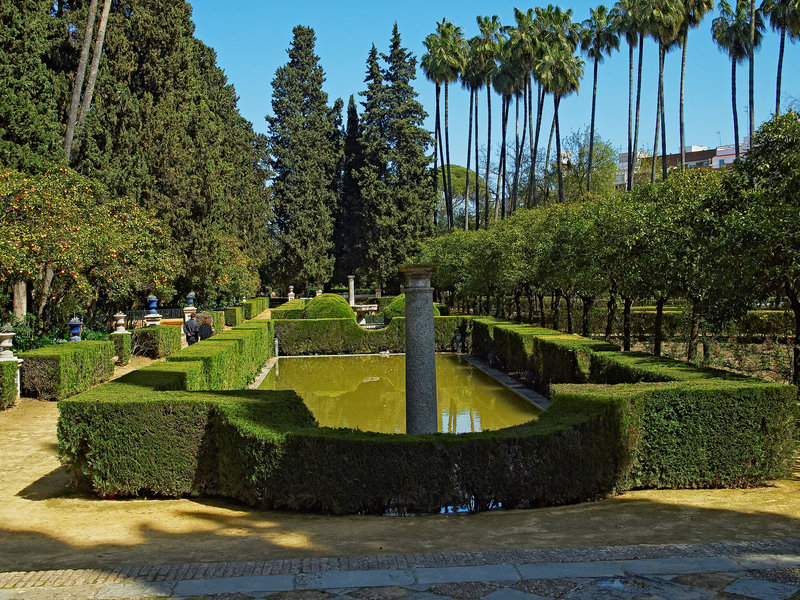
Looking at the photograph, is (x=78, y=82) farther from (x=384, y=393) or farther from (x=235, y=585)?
(x=235, y=585)

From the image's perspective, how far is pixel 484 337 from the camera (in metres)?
22.6

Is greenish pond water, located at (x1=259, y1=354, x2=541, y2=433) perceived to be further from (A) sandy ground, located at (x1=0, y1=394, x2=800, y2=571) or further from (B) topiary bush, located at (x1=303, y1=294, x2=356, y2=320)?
(A) sandy ground, located at (x1=0, y1=394, x2=800, y2=571)

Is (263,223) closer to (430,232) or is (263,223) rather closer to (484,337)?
(430,232)

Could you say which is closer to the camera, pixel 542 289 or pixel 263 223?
pixel 542 289

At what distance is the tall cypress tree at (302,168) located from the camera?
48.7 m

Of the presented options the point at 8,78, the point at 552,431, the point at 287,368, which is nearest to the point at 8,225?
the point at 8,78

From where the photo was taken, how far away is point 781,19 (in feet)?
105

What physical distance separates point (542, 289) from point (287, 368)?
8899 millimetres

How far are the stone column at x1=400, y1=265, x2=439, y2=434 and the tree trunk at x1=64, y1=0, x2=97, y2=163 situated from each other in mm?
15711

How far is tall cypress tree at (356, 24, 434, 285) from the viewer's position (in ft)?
159

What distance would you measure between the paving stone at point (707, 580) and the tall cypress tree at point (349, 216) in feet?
152

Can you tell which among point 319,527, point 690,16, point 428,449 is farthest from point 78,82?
point 690,16

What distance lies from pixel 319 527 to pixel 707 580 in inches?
132

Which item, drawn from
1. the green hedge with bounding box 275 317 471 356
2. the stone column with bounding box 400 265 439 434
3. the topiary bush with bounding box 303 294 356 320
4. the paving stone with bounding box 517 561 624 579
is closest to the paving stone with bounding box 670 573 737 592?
the paving stone with bounding box 517 561 624 579
